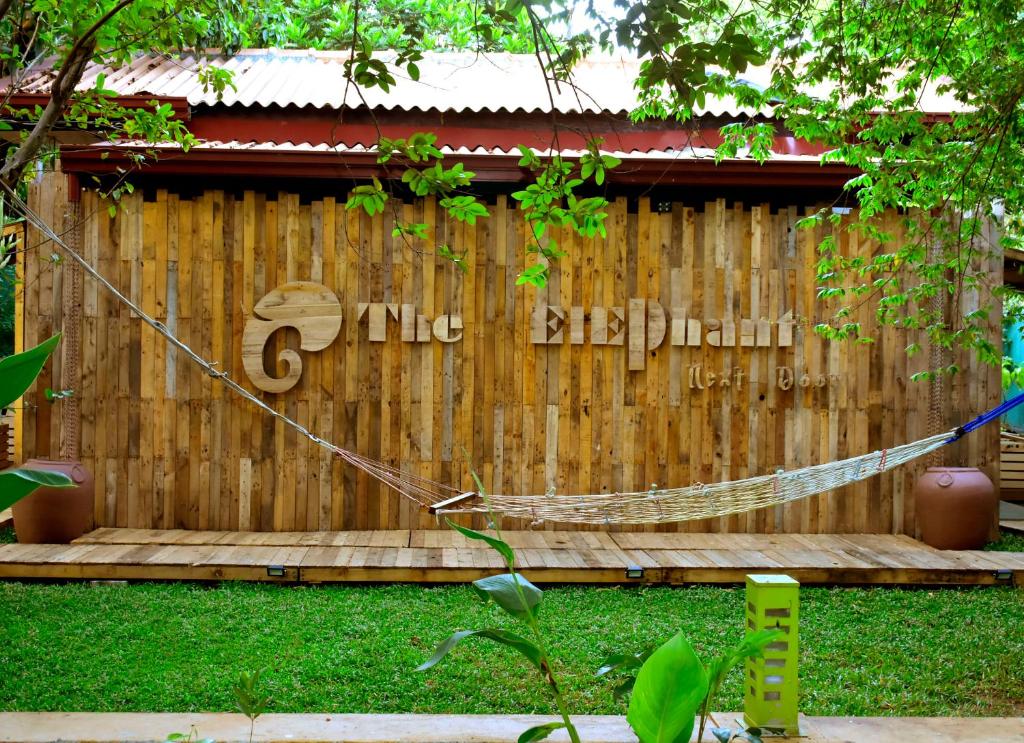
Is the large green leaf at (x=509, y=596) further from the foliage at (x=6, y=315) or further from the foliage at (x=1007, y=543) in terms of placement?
the foliage at (x=6, y=315)

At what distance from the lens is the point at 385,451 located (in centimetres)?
572

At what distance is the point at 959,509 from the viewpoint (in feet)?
17.8

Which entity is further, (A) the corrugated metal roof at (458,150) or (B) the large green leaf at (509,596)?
(A) the corrugated metal roof at (458,150)

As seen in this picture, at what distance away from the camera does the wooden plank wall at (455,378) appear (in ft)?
18.4

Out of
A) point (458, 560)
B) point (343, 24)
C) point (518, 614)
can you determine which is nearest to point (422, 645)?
point (458, 560)

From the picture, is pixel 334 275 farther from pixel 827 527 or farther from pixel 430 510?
pixel 827 527

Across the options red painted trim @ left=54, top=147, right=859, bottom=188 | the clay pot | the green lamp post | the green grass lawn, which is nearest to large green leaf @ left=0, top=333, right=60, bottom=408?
the green lamp post

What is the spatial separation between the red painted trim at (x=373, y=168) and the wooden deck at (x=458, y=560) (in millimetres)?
2217

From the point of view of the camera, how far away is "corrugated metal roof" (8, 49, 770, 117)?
5.95m

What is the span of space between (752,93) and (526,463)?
2.81 metres

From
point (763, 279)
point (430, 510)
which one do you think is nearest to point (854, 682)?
point (430, 510)

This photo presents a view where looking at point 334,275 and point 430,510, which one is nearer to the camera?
point 430,510

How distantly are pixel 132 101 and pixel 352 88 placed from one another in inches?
57.5

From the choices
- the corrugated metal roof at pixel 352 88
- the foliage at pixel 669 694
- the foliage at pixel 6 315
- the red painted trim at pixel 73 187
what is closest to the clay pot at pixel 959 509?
the corrugated metal roof at pixel 352 88
